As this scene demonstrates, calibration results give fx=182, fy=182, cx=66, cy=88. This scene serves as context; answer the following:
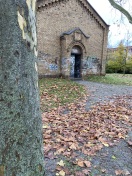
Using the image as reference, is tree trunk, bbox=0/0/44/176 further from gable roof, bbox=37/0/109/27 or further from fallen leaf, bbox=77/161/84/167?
gable roof, bbox=37/0/109/27

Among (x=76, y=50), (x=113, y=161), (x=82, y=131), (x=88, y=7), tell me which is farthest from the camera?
(x=88, y=7)

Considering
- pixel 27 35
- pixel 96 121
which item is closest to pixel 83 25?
pixel 96 121

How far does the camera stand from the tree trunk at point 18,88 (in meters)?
1.22

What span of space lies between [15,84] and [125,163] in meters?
2.95

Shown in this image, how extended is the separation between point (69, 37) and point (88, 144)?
503 inches

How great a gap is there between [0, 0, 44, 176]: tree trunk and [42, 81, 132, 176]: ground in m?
1.86

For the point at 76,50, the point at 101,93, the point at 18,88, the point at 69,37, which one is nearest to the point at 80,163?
the point at 18,88

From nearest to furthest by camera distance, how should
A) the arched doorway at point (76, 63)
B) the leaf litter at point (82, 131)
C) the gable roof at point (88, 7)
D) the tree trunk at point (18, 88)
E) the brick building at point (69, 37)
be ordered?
1. the tree trunk at point (18, 88)
2. the leaf litter at point (82, 131)
3. the gable roof at point (88, 7)
4. the brick building at point (69, 37)
5. the arched doorway at point (76, 63)

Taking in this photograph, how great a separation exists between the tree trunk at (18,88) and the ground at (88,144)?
1.86 meters

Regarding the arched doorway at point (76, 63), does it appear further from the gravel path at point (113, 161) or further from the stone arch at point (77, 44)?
the gravel path at point (113, 161)

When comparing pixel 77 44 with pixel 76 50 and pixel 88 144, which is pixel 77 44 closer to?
pixel 76 50

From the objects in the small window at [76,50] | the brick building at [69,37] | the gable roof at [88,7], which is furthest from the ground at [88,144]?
the small window at [76,50]

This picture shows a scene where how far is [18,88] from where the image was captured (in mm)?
1288

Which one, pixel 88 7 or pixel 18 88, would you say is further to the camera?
pixel 88 7
